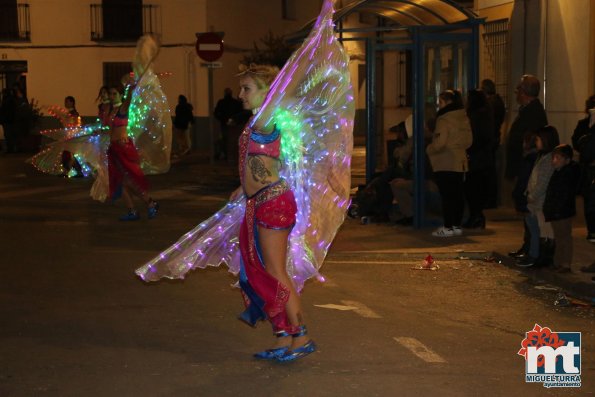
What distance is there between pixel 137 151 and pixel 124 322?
6382 millimetres

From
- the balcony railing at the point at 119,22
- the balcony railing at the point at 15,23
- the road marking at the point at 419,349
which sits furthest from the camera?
the balcony railing at the point at 15,23

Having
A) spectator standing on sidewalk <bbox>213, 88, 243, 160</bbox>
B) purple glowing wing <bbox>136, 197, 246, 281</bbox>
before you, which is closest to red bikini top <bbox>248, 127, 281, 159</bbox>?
purple glowing wing <bbox>136, 197, 246, 281</bbox>

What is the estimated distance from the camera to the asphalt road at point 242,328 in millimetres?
6035

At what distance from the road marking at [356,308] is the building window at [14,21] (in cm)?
2817

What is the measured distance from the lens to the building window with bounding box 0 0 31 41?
34.4 meters

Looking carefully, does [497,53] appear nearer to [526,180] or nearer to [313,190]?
[526,180]

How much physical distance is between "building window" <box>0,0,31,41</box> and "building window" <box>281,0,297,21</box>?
28.4 ft

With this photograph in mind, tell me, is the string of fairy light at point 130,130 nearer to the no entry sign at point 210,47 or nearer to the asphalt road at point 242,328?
the asphalt road at point 242,328

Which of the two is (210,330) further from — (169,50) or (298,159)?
(169,50)

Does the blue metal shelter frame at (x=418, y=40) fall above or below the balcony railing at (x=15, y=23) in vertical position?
below

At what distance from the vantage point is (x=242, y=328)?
7.42 m

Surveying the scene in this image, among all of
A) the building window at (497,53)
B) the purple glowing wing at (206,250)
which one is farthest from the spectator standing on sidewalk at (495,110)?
the purple glowing wing at (206,250)

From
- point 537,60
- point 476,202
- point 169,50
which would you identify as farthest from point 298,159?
point 169,50

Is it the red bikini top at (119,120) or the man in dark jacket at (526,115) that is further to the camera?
the red bikini top at (119,120)
